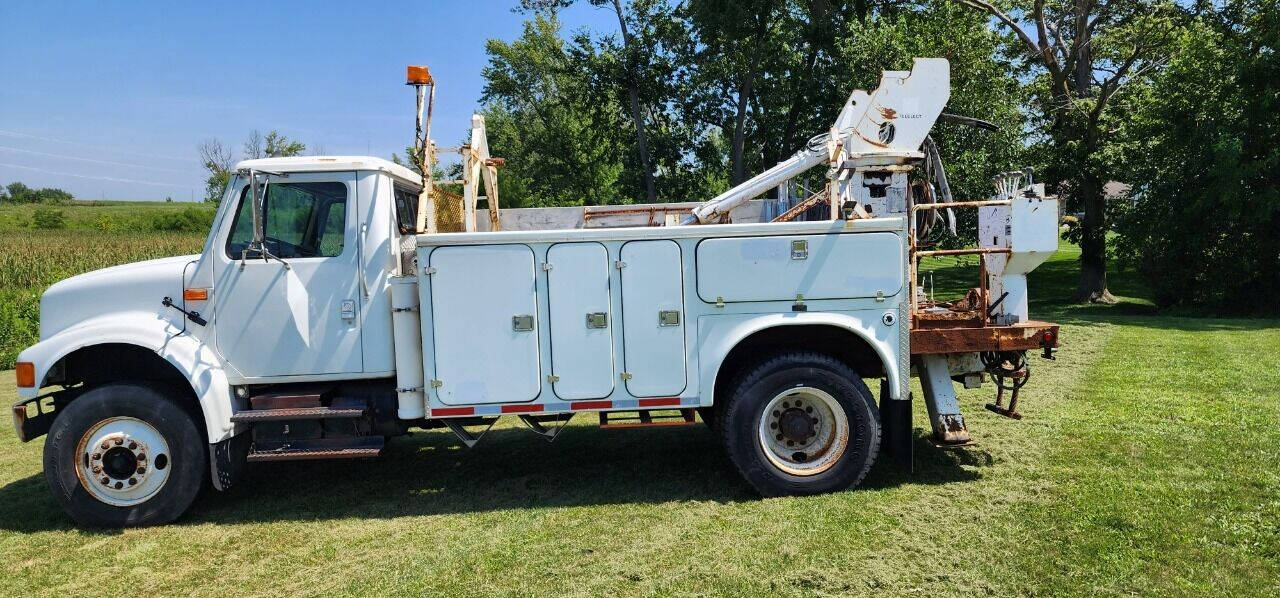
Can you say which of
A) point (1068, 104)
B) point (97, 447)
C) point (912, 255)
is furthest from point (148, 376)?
point (1068, 104)

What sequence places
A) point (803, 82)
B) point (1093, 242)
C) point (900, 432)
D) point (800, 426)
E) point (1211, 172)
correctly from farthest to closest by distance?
point (803, 82), point (1093, 242), point (1211, 172), point (900, 432), point (800, 426)

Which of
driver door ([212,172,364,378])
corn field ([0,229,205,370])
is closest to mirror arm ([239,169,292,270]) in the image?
driver door ([212,172,364,378])

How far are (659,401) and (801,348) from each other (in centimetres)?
110

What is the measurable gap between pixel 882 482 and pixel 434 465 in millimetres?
3581

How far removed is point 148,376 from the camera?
5688 mm

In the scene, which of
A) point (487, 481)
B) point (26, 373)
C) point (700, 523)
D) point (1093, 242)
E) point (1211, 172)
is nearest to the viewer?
point (700, 523)

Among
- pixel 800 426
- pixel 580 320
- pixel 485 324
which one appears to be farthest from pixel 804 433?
pixel 485 324

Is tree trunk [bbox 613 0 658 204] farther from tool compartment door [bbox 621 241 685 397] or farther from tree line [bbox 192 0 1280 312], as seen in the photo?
tool compartment door [bbox 621 241 685 397]

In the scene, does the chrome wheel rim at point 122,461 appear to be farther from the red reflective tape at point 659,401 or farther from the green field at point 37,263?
the green field at point 37,263

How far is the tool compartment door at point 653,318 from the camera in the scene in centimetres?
529

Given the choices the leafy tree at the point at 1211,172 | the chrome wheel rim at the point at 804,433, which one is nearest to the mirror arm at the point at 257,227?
the chrome wheel rim at the point at 804,433

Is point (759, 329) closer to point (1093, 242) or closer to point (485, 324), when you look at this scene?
point (485, 324)

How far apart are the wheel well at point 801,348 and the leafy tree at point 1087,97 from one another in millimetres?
15342

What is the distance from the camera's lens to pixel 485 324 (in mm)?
5293
